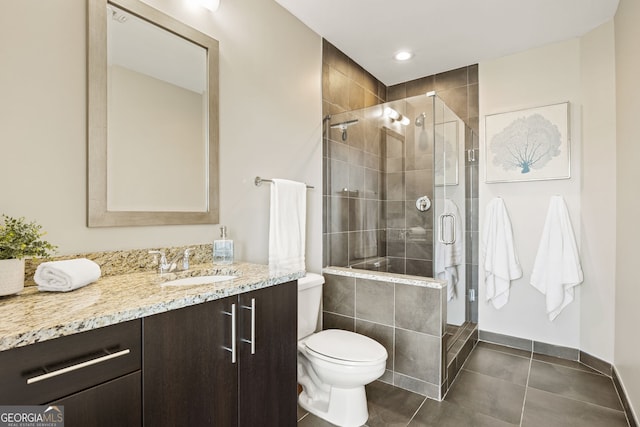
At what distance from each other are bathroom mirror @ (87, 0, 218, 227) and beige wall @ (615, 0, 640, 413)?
2.37 m

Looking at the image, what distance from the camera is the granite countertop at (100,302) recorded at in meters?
0.77

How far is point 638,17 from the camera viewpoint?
1.80 meters

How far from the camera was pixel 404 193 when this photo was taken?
276 cm

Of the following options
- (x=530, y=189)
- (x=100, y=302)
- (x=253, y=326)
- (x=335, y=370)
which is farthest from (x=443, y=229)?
(x=100, y=302)

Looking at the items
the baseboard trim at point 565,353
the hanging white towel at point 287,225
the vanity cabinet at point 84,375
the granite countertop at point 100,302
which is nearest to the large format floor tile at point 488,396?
the baseboard trim at point 565,353

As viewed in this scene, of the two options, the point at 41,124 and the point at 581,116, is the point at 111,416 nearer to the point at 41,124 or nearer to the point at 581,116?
the point at 41,124

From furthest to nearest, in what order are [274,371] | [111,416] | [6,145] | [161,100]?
1. [161,100]
2. [274,371]
3. [6,145]
4. [111,416]

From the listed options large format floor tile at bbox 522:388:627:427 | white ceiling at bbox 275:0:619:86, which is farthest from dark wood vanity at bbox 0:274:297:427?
white ceiling at bbox 275:0:619:86

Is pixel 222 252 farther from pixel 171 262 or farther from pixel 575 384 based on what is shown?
pixel 575 384

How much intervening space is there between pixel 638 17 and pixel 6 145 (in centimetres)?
302

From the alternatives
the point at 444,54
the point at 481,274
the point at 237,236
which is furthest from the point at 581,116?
the point at 237,236

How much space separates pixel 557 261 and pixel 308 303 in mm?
2033

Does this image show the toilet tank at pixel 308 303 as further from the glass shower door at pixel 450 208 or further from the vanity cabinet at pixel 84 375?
the vanity cabinet at pixel 84 375

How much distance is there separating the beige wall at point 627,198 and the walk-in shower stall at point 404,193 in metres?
0.98
